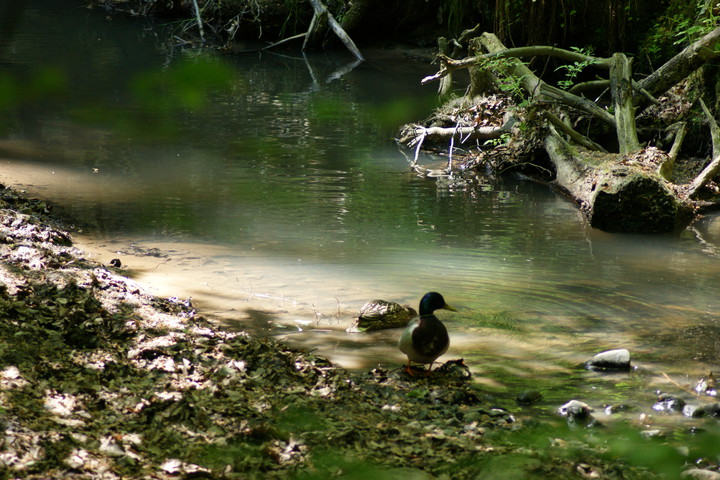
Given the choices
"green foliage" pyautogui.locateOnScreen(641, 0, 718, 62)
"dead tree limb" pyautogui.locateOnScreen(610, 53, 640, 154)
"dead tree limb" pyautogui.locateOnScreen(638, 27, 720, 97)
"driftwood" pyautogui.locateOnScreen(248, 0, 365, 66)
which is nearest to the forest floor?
"dead tree limb" pyautogui.locateOnScreen(610, 53, 640, 154)

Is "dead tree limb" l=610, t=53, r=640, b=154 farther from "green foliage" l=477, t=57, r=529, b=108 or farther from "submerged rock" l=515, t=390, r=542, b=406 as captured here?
"submerged rock" l=515, t=390, r=542, b=406

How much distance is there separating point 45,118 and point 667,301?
392 inches

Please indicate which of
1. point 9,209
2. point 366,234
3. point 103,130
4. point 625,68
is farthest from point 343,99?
point 9,209

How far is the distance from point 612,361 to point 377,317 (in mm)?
1555

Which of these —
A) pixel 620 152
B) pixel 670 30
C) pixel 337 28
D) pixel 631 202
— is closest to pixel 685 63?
pixel 620 152

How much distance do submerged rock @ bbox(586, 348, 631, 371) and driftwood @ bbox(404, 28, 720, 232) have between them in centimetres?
350

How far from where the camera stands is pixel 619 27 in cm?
1477

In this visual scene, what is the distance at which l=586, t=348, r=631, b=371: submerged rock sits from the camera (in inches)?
185

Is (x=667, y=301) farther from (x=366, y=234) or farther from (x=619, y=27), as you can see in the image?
(x=619, y=27)

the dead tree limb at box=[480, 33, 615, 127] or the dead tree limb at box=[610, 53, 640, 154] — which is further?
the dead tree limb at box=[480, 33, 615, 127]

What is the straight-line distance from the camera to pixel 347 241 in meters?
7.39

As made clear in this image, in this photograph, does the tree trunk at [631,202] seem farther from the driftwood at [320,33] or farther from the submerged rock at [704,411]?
the driftwood at [320,33]

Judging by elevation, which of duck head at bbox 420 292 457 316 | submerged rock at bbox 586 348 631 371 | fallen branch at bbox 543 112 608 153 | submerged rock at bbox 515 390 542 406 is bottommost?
submerged rock at bbox 515 390 542 406

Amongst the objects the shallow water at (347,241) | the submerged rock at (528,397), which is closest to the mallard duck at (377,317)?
the shallow water at (347,241)
